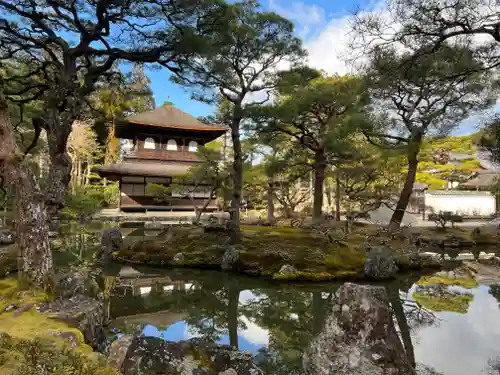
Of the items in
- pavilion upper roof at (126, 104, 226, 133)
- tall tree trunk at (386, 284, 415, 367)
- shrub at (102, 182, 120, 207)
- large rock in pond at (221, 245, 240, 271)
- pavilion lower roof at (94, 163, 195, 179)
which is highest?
pavilion upper roof at (126, 104, 226, 133)

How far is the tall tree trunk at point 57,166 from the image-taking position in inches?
266

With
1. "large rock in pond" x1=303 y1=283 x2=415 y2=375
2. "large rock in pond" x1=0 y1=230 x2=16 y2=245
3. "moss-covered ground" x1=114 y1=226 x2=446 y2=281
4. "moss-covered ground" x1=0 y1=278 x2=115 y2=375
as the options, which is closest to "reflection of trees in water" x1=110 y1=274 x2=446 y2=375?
"moss-covered ground" x1=114 y1=226 x2=446 y2=281

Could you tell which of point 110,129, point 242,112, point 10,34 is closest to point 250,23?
point 242,112

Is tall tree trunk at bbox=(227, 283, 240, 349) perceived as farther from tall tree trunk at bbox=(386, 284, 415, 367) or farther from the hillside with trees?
the hillside with trees

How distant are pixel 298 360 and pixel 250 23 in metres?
10.1

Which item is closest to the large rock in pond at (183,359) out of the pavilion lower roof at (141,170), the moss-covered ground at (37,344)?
the moss-covered ground at (37,344)

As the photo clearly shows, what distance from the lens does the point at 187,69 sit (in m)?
10.5

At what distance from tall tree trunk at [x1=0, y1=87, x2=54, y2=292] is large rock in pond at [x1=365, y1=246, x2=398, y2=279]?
792cm

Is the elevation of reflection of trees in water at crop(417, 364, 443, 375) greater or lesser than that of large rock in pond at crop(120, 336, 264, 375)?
lesser

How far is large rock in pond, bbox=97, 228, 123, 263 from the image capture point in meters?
12.5

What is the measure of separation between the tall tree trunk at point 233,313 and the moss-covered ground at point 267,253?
126cm

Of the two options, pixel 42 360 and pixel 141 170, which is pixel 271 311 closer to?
pixel 42 360

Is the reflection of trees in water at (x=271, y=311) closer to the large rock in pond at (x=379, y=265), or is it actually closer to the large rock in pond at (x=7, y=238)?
the large rock in pond at (x=379, y=265)

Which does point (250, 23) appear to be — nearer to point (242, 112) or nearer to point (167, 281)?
point (242, 112)
